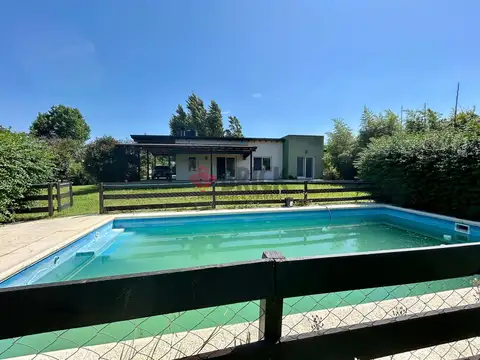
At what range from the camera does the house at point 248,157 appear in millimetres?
17953

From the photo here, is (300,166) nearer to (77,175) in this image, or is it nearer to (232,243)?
(232,243)

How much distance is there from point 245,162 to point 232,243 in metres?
13.5

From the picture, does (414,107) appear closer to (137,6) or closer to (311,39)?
(311,39)

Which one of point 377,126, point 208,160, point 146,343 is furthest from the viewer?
point 377,126

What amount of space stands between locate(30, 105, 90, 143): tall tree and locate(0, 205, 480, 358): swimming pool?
39.6m

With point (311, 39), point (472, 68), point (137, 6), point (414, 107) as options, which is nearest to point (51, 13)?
point (137, 6)

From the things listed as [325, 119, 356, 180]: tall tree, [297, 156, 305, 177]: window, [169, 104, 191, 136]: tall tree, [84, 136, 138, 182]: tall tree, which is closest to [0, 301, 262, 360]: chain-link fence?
[84, 136, 138, 182]: tall tree

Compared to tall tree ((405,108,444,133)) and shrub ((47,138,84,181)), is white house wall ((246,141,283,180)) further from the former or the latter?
shrub ((47,138,84,181))

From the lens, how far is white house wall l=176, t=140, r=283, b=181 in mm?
17906

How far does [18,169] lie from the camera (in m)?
6.64

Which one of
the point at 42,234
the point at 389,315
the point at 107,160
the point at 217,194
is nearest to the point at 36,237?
the point at 42,234

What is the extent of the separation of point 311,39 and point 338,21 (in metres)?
1.64

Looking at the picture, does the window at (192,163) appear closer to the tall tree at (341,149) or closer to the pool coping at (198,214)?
the pool coping at (198,214)

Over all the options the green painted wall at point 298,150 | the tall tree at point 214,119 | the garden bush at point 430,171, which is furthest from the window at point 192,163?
the tall tree at point 214,119
